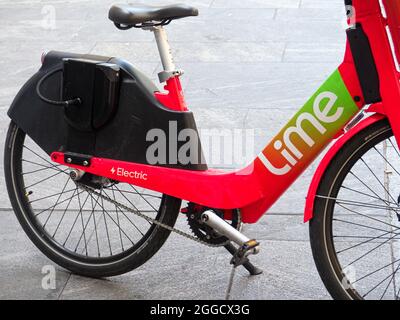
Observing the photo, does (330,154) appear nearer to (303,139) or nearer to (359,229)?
(303,139)

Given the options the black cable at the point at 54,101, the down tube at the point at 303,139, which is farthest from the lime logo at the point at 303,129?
the black cable at the point at 54,101

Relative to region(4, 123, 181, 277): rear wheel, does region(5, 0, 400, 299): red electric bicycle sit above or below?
above

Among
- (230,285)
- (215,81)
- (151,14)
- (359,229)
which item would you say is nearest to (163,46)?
(151,14)

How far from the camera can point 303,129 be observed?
11.9 feet

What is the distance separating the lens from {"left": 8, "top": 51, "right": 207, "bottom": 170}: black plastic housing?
388cm

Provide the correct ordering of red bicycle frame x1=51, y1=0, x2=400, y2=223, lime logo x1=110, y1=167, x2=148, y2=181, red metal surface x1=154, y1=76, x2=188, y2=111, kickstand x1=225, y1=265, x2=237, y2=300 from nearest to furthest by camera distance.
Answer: red bicycle frame x1=51, y1=0, x2=400, y2=223 < red metal surface x1=154, y1=76, x2=188, y2=111 < lime logo x1=110, y1=167, x2=148, y2=181 < kickstand x1=225, y1=265, x2=237, y2=300

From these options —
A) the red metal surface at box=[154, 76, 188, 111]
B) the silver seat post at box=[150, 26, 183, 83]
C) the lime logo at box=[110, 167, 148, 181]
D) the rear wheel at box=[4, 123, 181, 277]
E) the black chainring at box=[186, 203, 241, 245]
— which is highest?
the silver seat post at box=[150, 26, 183, 83]

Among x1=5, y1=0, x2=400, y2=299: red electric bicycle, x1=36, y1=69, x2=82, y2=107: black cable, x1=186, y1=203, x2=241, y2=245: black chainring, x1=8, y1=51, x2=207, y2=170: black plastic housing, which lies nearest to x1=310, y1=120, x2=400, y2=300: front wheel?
x1=5, y1=0, x2=400, y2=299: red electric bicycle

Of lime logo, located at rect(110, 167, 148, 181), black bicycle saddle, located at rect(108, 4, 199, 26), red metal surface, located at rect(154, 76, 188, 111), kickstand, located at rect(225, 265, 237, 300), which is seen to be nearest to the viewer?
black bicycle saddle, located at rect(108, 4, 199, 26)

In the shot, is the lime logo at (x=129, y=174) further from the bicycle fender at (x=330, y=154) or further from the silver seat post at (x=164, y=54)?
the bicycle fender at (x=330, y=154)

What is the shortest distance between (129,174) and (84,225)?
0.89 m

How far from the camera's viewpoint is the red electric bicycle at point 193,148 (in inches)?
135

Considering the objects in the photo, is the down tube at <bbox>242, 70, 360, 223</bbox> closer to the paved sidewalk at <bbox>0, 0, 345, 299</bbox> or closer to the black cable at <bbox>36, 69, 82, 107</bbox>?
the paved sidewalk at <bbox>0, 0, 345, 299</bbox>

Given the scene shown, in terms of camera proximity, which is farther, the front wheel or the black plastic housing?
the black plastic housing
